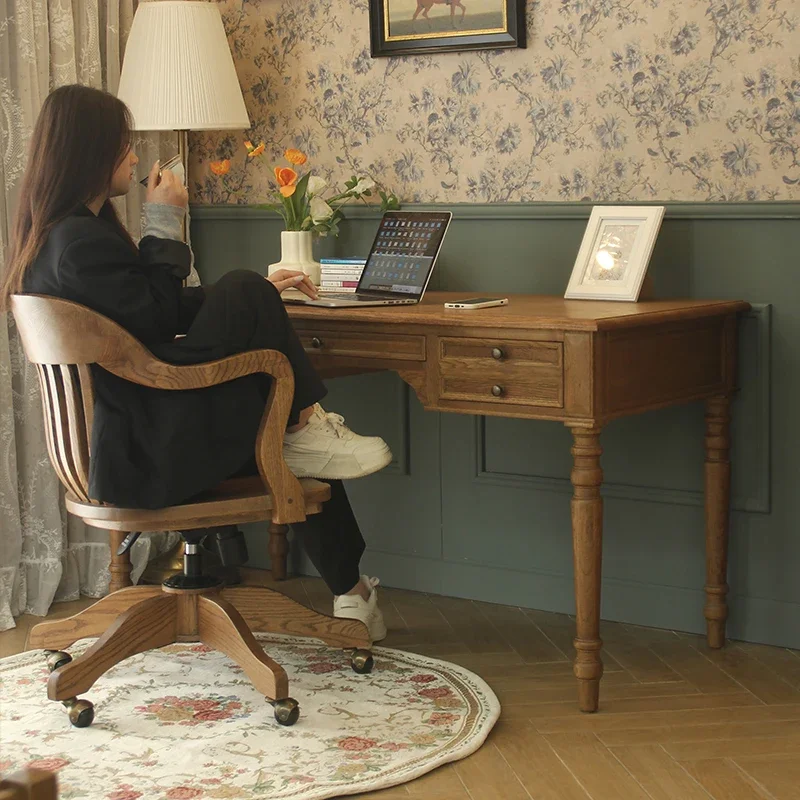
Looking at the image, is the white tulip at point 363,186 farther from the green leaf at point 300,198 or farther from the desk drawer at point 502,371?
the desk drawer at point 502,371

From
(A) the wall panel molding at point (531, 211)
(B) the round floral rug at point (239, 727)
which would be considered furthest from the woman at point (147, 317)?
(A) the wall panel molding at point (531, 211)

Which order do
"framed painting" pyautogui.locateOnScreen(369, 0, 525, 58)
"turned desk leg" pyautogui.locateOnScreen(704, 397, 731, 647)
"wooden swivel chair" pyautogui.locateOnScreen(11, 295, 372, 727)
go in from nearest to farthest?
"wooden swivel chair" pyautogui.locateOnScreen(11, 295, 372, 727) < "turned desk leg" pyautogui.locateOnScreen(704, 397, 731, 647) < "framed painting" pyautogui.locateOnScreen(369, 0, 525, 58)

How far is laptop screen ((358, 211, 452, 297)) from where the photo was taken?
297 cm

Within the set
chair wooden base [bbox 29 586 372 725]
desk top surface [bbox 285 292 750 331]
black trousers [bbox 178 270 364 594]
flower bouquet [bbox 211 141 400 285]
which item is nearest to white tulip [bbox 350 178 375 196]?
flower bouquet [bbox 211 141 400 285]

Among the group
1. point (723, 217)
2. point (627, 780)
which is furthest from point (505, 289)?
point (627, 780)

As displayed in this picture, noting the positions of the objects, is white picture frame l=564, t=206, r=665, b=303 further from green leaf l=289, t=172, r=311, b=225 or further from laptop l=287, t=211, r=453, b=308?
green leaf l=289, t=172, r=311, b=225

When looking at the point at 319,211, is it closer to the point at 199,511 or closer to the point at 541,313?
the point at 541,313

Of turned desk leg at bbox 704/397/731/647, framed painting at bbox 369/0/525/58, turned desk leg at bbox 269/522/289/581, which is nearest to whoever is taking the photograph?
turned desk leg at bbox 704/397/731/647

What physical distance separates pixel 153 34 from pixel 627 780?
2191 millimetres

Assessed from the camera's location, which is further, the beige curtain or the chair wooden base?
the beige curtain

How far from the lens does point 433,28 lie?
3229 mm

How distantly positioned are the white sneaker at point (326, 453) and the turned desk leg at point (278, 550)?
41.1 inches

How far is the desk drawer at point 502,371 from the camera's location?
2500mm

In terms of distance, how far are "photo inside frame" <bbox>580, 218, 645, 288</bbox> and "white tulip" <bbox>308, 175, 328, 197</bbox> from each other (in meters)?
0.78
